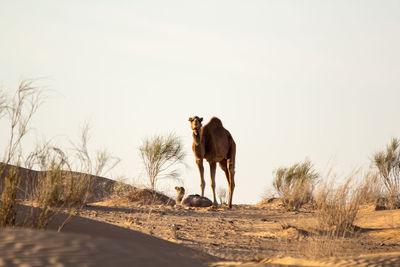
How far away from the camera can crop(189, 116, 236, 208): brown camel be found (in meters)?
18.8

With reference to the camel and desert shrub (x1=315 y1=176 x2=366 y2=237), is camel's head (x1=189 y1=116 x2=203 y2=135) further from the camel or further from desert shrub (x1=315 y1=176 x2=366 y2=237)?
desert shrub (x1=315 y1=176 x2=366 y2=237)

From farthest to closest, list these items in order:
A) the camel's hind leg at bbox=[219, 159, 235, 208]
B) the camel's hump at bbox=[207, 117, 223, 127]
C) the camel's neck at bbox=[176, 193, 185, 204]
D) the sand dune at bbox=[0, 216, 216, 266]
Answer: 1. the camel's hind leg at bbox=[219, 159, 235, 208]
2. the camel's neck at bbox=[176, 193, 185, 204]
3. the camel's hump at bbox=[207, 117, 223, 127]
4. the sand dune at bbox=[0, 216, 216, 266]

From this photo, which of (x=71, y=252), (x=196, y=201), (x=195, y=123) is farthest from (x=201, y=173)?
(x=71, y=252)

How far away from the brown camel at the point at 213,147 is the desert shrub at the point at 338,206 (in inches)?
292

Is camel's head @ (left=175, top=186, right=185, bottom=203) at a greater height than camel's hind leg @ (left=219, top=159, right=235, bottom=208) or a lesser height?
lesser

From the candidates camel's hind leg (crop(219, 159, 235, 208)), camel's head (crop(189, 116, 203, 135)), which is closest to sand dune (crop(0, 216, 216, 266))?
camel's head (crop(189, 116, 203, 135))

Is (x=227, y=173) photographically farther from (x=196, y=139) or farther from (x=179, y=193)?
(x=196, y=139)

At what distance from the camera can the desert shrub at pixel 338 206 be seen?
1085cm

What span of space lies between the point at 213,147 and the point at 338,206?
8.79 m

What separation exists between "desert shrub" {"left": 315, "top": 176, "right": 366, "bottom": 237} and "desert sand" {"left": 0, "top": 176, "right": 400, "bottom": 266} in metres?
0.37

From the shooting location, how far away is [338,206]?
11234 millimetres

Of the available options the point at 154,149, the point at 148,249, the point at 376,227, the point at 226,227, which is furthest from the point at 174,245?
the point at 154,149

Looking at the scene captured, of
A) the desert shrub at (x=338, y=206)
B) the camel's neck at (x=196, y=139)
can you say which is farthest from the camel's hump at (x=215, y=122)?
the desert shrub at (x=338, y=206)

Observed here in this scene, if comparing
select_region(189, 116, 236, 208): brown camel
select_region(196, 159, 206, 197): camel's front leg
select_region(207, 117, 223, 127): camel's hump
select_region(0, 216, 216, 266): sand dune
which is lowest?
select_region(0, 216, 216, 266): sand dune
